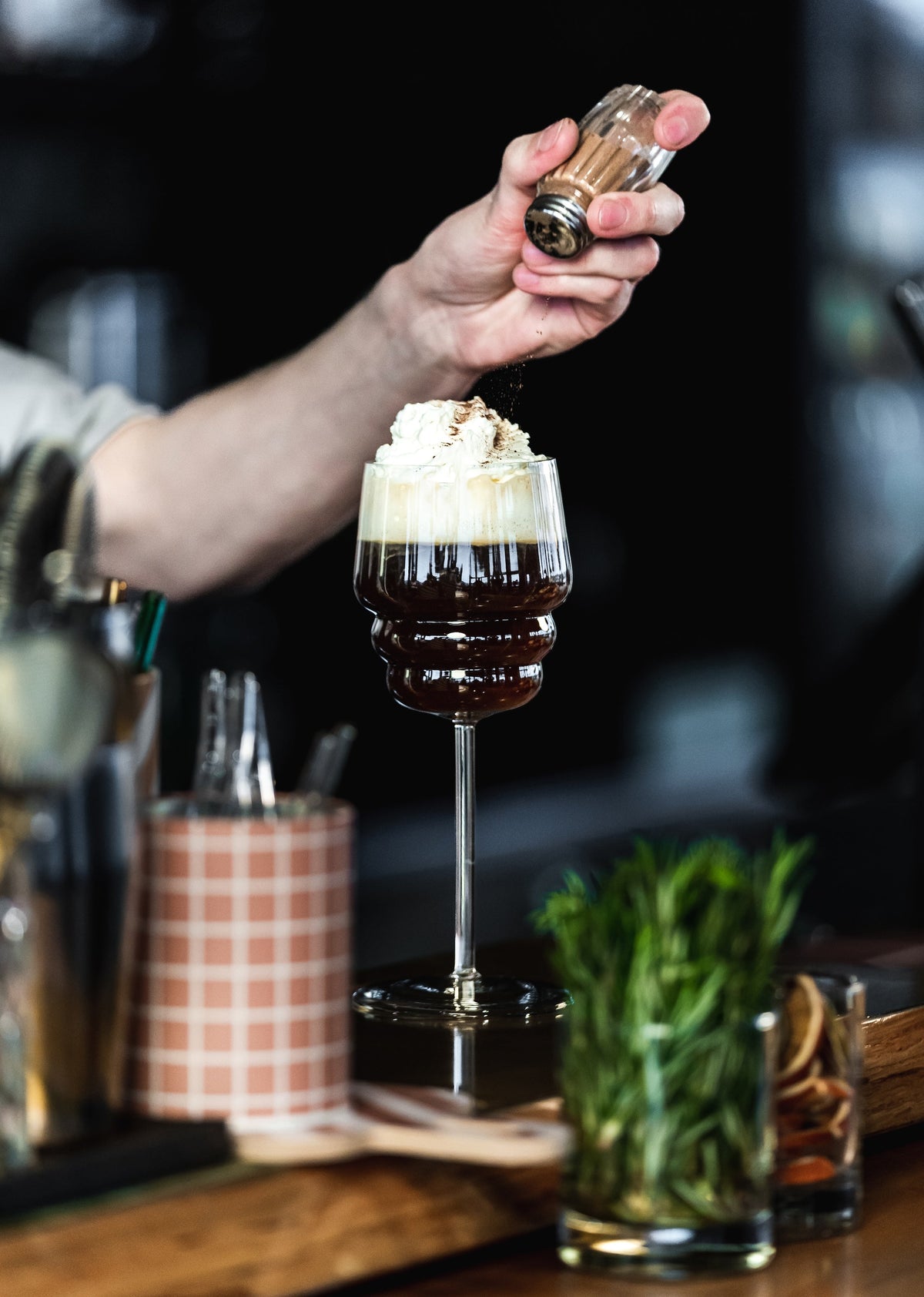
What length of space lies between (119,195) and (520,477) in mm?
1870

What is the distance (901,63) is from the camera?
4.64 meters

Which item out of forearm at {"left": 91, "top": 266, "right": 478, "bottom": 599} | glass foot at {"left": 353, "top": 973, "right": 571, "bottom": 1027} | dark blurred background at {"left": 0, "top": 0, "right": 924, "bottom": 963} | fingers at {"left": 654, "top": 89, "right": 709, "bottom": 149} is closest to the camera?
glass foot at {"left": 353, "top": 973, "right": 571, "bottom": 1027}

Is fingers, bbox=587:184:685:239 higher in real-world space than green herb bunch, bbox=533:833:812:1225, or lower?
higher

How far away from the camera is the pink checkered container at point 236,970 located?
0.80 metres

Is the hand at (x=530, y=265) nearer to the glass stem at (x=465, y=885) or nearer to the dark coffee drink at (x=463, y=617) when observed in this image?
the dark coffee drink at (x=463, y=617)

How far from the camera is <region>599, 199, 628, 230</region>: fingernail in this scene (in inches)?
50.4

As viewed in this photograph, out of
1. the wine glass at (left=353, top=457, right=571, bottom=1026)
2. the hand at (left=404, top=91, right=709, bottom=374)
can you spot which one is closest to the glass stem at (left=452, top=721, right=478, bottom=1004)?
the wine glass at (left=353, top=457, right=571, bottom=1026)

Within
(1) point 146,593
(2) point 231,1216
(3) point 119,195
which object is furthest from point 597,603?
(2) point 231,1216

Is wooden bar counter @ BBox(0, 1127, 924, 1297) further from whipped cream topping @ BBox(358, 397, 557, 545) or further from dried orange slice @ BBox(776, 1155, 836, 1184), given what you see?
whipped cream topping @ BBox(358, 397, 557, 545)

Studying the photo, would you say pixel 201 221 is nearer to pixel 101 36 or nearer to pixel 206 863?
pixel 101 36

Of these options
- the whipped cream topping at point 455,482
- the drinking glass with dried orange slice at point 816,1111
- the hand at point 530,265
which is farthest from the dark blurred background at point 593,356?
the drinking glass with dried orange slice at point 816,1111

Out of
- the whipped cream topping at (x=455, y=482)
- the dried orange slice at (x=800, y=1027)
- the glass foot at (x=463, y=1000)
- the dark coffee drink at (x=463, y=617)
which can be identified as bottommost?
the glass foot at (x=463, y=1000)

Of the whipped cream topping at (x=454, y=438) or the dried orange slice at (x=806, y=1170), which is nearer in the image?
the dried orange slice at (x=806, y=1170)

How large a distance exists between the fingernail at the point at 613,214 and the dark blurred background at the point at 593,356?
1.24 metres
